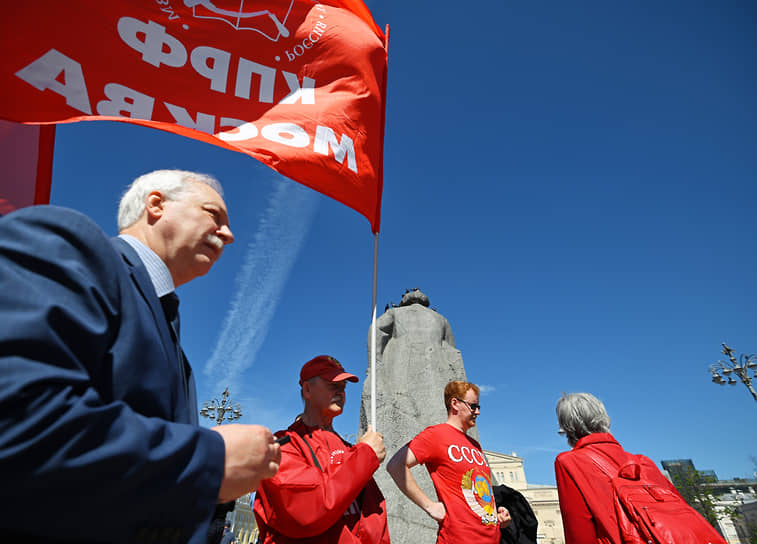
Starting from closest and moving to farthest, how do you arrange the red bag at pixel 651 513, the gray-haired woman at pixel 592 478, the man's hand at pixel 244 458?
1. the man's hand at pixel 244 458
2. the red bag at pixel 651 513
3. the gray-haired woman at pixel 592 478

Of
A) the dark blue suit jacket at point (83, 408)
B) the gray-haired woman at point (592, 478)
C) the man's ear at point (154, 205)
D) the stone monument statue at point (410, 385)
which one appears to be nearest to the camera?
the dark blue suit jacket at point (83, 408)

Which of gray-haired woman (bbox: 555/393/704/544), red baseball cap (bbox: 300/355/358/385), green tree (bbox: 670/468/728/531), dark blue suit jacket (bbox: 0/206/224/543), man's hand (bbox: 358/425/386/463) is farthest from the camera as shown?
green tree (bbox: 670/468/728/531)

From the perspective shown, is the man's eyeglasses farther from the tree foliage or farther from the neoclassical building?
the neoclassical building

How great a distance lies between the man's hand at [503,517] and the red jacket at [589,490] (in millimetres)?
746

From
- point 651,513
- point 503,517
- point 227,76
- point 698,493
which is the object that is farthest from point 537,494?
point 227,76

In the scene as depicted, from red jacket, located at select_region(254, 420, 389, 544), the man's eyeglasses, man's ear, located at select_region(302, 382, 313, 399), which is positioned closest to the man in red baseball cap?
red jacket, located at select_region(254, 420, 389, 544)

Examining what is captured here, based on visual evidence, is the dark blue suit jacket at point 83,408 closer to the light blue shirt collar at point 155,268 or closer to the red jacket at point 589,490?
the light blue shirt collar at point 155,268

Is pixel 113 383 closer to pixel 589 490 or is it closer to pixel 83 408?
→ pixel 83 408

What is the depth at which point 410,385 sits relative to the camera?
8688 millimetres

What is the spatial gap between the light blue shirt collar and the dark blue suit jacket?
0.21 meters

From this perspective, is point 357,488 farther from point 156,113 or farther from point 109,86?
point 109,86

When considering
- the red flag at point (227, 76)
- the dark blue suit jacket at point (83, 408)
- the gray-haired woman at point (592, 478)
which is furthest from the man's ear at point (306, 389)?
the dark blue suit jacket at point (83, 408)

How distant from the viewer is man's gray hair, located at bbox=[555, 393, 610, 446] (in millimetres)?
2748

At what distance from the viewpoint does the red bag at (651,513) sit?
2.00 meters
